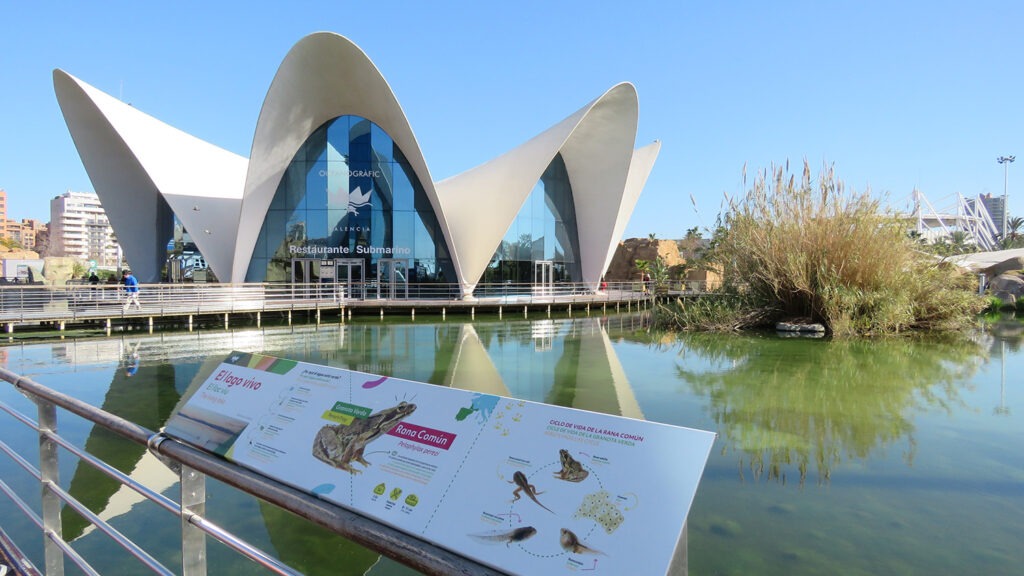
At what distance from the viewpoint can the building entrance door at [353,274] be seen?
25125 millimetres

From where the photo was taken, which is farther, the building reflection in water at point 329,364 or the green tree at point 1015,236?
the green tree at point 1015,236

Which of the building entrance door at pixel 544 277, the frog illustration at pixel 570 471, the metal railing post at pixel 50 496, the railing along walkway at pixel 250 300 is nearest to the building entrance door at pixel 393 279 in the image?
the railing along walkway at pixel 250 300

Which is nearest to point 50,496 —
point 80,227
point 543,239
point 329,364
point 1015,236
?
point 329,364

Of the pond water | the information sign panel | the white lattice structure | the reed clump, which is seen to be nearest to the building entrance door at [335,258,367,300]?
the pond water

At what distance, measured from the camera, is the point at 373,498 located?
160 centimetres

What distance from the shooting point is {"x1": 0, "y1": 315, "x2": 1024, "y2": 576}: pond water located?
3.69 meters

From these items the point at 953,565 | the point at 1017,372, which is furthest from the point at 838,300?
the point at 953,565

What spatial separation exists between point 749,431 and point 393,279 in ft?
68.7

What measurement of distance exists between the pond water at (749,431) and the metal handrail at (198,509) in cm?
50

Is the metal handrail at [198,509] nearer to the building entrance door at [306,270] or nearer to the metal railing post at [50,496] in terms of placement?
the metal railing post at [50,496]

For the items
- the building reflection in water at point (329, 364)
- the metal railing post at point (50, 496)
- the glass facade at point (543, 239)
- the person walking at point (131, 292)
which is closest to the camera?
the metal railing post at point (50, 496)

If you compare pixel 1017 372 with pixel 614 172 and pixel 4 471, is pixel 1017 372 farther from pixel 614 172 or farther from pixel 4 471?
pixel 614 172

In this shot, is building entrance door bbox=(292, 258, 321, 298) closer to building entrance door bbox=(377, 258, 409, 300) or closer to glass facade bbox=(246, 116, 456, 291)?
glass facade bbox=(246, 116, 456, 291)

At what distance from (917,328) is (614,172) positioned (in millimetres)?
15785
